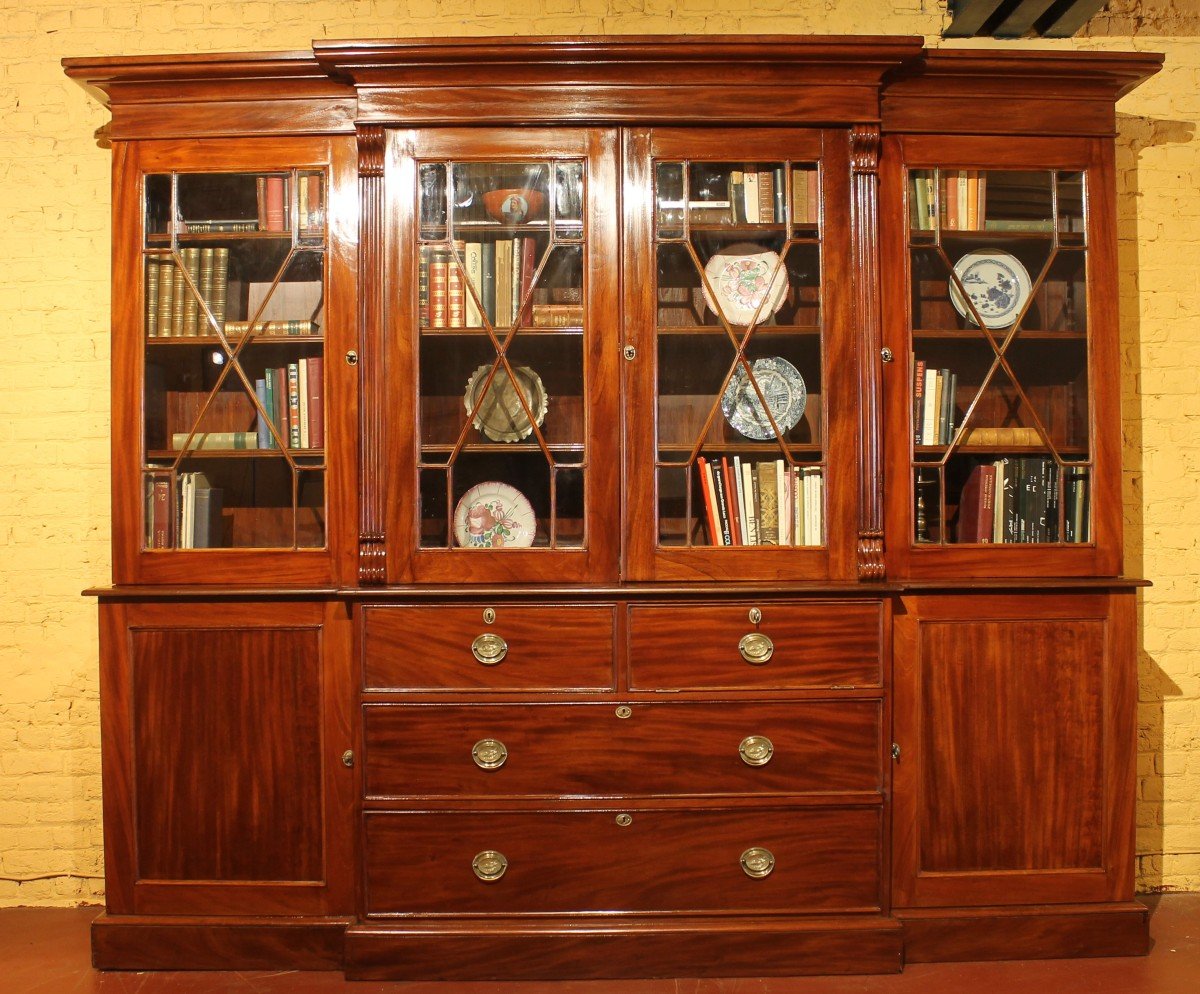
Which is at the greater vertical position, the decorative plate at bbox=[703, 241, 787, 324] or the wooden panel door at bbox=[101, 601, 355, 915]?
the decorative plate at bbox=[703, 241, 787, 324]

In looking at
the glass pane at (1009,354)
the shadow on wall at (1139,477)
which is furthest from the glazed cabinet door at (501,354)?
the shadow on wall at (1139,477)

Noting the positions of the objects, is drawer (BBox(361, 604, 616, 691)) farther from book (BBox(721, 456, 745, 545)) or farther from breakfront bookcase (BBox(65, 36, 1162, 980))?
book (BBox(721, 456, 745, 545))

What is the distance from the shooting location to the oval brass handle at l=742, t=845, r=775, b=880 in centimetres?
253

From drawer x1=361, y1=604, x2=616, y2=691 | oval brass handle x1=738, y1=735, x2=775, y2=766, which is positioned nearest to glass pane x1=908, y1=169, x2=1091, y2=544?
oval brass handle x1=738, y1=735, x2=775, y2=766

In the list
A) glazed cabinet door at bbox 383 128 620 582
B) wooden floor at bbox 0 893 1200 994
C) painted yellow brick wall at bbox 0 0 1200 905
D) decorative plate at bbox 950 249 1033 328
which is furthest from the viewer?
painted yellow brick wall at bbox 0 0 1200 905

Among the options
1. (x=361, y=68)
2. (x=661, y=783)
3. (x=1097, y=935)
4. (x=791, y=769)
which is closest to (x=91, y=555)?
(x=361, y=68)

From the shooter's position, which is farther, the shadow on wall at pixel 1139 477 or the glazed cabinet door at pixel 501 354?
the shadow on wall at pixel 1139 477

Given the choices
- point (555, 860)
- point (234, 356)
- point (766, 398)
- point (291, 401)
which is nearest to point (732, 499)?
point (766, 398)

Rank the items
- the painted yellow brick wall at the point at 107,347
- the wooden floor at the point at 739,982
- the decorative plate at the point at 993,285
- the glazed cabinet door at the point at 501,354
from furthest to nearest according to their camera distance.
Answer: the painted yellow brick wall at the point at 107,347
the decorative plate at the point at 993,285
the glazed cabinet door at the point at 501,354
the wooden floor at the point at 739,982

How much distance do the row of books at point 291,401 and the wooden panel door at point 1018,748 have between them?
1.66m

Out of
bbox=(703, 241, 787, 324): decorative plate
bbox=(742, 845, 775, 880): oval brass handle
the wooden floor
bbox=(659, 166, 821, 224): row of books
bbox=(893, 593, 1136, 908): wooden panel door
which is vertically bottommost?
the wooden floor

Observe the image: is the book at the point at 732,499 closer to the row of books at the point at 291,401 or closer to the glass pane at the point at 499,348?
the glass pane at the point at 499,348

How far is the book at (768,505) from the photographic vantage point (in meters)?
2.60

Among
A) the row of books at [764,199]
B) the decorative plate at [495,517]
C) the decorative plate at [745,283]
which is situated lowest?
the decorative plate at [495,517]
